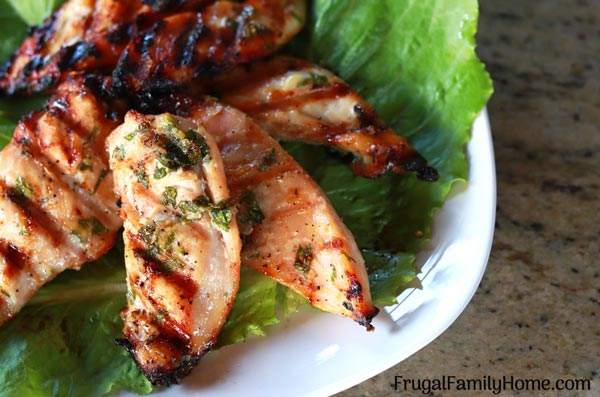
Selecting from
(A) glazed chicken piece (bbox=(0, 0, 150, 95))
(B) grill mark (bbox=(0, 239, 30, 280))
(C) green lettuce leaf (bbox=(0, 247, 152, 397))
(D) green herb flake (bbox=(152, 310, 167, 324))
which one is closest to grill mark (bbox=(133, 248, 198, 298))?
(D) green herb flake (bbox=(152, 310, 167, 324))

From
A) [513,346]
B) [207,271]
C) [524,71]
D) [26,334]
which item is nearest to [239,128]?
[207,271]

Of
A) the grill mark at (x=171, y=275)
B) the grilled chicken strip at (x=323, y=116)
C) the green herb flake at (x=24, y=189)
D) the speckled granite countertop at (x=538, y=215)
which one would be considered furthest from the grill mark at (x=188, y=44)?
the speckled granite countertop at (x=538, y=215)

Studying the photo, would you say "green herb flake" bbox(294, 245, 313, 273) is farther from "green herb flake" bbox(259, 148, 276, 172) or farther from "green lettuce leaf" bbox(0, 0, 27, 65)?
"green lettuce leaf" bbox(0, 0, 27, 65)

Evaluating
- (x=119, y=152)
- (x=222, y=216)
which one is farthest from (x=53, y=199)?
(x=222, y=216)

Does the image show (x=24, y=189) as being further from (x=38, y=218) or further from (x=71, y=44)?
(x=71, y=44)

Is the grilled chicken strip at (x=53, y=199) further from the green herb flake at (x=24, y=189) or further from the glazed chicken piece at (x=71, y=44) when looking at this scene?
the glazed chicken piece at (x=71, y=44)

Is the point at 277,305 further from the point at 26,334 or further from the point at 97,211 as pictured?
the point at 26,334
